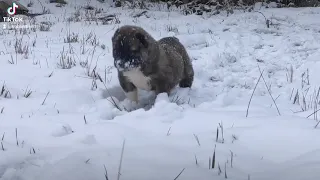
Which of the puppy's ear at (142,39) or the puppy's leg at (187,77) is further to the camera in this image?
the puppy's leg at (187,77)

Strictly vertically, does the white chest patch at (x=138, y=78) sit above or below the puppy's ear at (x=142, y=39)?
below

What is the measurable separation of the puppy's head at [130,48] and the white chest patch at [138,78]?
0.55 ft

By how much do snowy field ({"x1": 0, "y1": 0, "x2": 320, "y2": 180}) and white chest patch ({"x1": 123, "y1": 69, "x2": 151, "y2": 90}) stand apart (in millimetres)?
263

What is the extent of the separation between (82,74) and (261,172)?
3524 mm

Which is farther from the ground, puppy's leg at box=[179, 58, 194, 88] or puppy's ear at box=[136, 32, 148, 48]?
puppy's ear at box=[136, 32, 148, 48]

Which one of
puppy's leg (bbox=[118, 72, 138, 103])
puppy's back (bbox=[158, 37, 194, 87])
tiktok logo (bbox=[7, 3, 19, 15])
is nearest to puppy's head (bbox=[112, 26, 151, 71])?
puppy's leg (bbox=[118, 72, 138, 103])

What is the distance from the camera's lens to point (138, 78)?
4.45 meters

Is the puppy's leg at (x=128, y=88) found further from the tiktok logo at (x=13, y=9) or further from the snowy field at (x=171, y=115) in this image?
the tiktok logo at (x=13, y=9)

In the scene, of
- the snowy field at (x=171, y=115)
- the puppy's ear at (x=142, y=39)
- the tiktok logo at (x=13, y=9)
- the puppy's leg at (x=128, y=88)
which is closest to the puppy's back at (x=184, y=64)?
the snowy field at (x=171, y=115)

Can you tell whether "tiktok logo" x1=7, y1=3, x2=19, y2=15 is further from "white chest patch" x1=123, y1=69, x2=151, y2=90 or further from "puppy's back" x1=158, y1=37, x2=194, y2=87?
"white chest patch" x1=123, y1=69, x2=151, y2=90

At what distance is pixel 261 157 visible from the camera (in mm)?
2541

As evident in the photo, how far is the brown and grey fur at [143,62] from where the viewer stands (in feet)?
13.1

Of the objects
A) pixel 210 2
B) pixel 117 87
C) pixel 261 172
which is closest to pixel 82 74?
pixel 117 87

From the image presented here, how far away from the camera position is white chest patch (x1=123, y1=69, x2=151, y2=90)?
4363 millimetres
